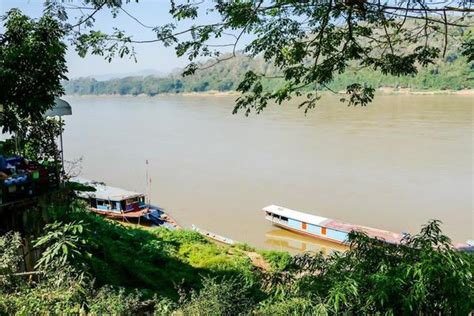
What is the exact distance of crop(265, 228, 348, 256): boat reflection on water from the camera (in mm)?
9641

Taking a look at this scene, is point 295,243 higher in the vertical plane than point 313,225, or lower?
lower

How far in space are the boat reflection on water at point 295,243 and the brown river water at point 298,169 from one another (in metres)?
0.02

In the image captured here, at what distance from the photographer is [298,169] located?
14445 mm

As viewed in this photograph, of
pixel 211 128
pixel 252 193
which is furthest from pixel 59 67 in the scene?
pixel 211 128

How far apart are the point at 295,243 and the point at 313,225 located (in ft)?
2.07

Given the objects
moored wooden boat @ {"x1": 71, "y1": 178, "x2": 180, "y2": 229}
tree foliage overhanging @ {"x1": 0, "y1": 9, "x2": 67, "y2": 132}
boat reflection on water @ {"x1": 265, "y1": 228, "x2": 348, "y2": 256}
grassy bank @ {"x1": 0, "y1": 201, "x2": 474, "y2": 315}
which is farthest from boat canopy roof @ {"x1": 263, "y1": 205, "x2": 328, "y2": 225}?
tree foliage overhanging @ {"x1": 0, "y1": 9, "x2": 67, "y2": 132}

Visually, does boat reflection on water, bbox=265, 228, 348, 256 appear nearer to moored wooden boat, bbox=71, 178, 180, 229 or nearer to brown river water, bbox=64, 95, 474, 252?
brown river water, bbox=64, 95, 474, 252

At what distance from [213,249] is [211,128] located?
16.7 meters

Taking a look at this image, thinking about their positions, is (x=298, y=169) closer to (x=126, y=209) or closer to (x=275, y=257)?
(x=126, y=209)

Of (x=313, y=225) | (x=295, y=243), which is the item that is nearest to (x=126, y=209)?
(x=295, y=243)

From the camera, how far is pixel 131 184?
551 inches

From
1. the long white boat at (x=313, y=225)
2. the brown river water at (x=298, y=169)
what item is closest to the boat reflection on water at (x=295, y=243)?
the brown river water at (x=298, y=169)

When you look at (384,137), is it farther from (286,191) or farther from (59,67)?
(59,67)

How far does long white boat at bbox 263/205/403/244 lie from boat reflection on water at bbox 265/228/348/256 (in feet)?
0.48
